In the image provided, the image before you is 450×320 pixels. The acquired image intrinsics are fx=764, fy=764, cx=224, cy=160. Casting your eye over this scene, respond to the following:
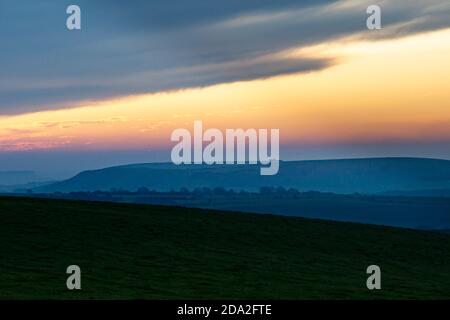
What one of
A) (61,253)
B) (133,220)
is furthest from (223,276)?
(133,220)

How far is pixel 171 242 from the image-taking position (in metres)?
51.3

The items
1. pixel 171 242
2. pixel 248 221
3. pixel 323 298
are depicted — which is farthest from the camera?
pixel 248 221

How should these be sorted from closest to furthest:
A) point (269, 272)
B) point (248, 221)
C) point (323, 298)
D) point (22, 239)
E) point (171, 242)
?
point (323, 298) → point (269, 272) → point (22, 239) → point (171, 242) → point (248, 221)

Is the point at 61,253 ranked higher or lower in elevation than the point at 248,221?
lower

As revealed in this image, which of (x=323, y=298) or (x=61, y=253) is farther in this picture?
(x=61, y=253)

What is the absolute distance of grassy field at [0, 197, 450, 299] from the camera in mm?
33688

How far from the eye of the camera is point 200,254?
4666 centimetres

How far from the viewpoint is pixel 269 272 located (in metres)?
40.9

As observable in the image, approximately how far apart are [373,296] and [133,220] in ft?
95.4

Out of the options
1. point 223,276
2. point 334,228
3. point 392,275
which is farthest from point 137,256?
point 334,228

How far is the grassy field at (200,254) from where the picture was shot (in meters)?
33.7
